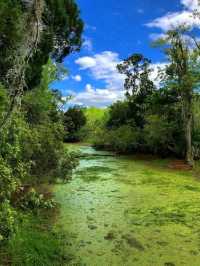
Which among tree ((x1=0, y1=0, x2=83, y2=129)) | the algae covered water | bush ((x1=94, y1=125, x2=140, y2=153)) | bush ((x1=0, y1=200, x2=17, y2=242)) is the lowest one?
the algae covered water

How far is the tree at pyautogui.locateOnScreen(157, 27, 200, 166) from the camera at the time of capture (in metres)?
20.0

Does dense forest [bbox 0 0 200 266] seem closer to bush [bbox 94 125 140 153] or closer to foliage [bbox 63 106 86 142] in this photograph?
bush [bbox 94 125 140 153]

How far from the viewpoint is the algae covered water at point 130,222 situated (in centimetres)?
605

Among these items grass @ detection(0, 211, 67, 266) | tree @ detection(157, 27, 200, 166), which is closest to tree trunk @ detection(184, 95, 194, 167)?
tree @ detection(157, 27, 200, 166)

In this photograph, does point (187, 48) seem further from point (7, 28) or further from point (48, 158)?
point (7, 28)

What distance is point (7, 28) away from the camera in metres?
6.11

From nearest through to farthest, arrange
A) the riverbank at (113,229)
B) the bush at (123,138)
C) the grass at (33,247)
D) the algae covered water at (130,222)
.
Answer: the grass at (33,247)
the riverbank at (113,229)
the algae covered water at (130,222)
the bush at (123,138)

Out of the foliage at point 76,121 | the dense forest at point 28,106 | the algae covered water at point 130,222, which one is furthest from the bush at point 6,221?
the foliage at point 76,121

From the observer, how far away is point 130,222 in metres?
8.13

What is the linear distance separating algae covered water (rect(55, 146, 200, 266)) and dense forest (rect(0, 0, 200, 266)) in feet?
0.61

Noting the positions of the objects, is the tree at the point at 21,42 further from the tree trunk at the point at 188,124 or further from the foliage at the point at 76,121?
the foliage at the point at 76,121

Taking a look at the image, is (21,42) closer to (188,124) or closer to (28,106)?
(28,106)

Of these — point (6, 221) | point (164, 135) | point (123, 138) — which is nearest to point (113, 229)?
point (6, 221)

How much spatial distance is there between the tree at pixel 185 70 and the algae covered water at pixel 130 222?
7069mm
